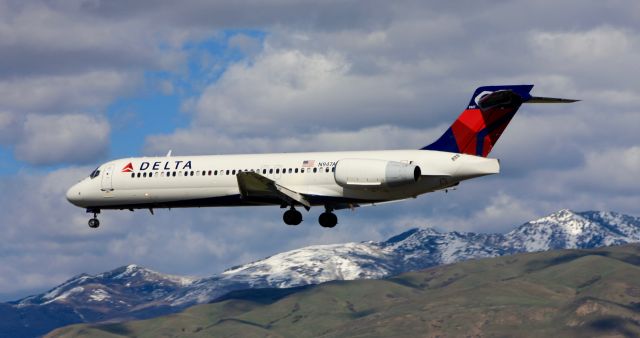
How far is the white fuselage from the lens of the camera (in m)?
69.0

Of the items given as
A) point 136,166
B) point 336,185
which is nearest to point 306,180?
point 336,185

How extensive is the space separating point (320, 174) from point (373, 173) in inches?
167

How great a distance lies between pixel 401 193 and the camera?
69562 millimetres

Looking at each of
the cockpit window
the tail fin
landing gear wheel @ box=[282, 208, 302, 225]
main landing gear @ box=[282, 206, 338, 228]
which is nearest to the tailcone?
the tail fin

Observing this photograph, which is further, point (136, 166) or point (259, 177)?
point (136, 166)

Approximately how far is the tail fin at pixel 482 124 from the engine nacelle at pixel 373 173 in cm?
355

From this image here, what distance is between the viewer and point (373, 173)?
68.6m

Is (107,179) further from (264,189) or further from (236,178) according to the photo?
(264,189)

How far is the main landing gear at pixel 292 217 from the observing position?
7462cm

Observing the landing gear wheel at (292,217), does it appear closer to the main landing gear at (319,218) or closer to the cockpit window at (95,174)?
the main landing gear at (319,218)

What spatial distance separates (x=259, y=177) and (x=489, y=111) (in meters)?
13.7

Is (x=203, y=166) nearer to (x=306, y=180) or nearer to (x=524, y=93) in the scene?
(x=306, y=180)

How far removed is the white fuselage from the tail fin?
1117 mm

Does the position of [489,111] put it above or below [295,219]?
above
